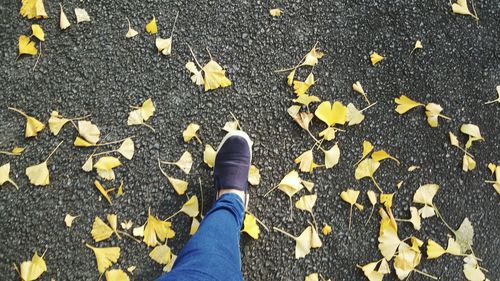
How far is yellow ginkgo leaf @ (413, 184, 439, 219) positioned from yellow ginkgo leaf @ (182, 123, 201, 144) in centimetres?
98

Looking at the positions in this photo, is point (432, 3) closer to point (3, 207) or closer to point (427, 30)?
point (427, 30)

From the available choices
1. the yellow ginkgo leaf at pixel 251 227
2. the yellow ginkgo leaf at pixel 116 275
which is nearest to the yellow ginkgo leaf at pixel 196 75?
the yellow ginkgo leaf at pixel 251 227

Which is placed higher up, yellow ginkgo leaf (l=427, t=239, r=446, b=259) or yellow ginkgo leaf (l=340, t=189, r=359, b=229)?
yellow ginkgo leaf (l=340, t=189, r=359, b=229)

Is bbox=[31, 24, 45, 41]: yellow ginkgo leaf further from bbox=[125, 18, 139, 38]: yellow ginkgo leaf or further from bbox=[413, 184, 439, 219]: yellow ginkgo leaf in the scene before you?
bbox=[413, 184, 439, 219]: yellow ginkgo leaf

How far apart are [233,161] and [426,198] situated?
855 millimetres

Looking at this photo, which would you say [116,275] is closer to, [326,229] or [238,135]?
[238,135]

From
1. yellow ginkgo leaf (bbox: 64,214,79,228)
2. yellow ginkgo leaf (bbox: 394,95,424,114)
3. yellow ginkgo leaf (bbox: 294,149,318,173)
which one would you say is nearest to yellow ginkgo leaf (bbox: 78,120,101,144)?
yellow ginkgo leaf (bbox: 64,214,79,228)

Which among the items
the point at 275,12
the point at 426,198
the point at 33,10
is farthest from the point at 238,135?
the point at 33,10

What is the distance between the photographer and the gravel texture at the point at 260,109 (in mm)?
1891

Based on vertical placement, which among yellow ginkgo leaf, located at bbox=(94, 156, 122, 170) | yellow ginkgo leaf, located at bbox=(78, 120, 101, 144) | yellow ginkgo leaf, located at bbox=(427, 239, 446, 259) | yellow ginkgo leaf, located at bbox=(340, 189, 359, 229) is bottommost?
yellow ginkgo leaf, located at bbox=(427, 239, 446, 259)

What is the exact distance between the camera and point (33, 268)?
1836mm

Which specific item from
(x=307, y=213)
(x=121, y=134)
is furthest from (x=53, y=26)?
(x=307, y=213)

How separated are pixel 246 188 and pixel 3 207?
104cm

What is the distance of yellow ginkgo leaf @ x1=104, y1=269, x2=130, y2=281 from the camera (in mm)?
1840
